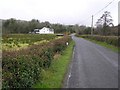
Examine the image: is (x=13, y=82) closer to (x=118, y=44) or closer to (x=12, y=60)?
(x=12, y=60)

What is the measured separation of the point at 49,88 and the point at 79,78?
9.68 feet

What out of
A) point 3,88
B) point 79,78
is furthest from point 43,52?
point 3,88

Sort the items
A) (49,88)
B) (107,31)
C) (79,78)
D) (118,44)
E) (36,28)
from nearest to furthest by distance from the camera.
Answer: (49,88), (79,78), (118,44), (107,31), (36,28)

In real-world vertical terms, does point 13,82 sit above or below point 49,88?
above

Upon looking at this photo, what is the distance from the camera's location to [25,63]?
930cm

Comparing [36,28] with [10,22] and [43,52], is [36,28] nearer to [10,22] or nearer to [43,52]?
[10,22]

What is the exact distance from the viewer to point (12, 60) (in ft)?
30.7

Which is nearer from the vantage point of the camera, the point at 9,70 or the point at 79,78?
the point at 9,70

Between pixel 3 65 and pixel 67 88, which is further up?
pixel 3 65

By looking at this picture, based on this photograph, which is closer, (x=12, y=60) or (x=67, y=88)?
(x=12, y=60)

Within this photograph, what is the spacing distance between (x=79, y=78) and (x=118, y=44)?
2350cm

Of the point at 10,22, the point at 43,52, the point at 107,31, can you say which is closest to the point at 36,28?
the point at 10,22

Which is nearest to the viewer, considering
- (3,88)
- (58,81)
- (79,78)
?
(3,88)

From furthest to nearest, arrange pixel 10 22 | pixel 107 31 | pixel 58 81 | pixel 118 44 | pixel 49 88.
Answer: pixel 10 22 < pixel 107 31 < pixel 118 44 < pixel 58 81 < pixel 49 88
